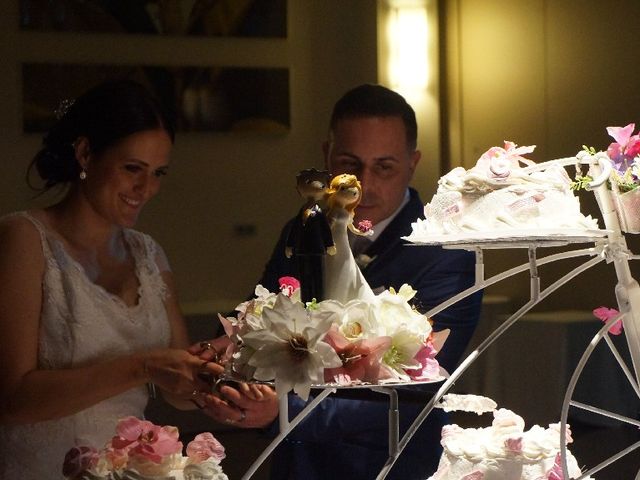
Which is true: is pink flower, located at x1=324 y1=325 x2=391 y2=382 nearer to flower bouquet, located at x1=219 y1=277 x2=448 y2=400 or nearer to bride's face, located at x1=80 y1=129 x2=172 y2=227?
flower bouquet, located at x1=219 y1=277 x2=448 y2=400

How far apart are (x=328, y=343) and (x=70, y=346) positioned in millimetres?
1262

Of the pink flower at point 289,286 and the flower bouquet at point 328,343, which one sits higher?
the pink flower at point 289,286

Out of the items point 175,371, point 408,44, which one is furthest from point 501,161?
point 408,44

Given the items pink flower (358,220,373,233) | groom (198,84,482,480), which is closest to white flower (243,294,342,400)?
pink flower (358,220,373,233)

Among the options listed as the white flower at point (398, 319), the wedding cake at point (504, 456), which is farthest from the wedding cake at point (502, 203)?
the wedding cake at point (504, 456)

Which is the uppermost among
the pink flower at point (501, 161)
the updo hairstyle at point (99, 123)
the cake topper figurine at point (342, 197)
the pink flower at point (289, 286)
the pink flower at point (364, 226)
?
the updo hairstyle at point (99, 123)

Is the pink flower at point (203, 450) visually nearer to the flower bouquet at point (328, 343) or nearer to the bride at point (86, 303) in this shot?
the flower bouquet at point (328, 343)

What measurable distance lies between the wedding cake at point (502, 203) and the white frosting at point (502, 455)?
0.36 m

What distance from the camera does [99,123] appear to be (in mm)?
2922

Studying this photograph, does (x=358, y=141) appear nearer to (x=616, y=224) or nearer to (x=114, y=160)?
(x=114, y=160)

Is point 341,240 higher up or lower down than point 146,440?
higher up

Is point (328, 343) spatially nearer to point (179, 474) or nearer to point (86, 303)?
point (179, 474)

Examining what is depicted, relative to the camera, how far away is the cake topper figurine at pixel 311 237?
69.1 inches

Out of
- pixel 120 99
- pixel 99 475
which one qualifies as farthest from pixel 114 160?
pixel 99 475
